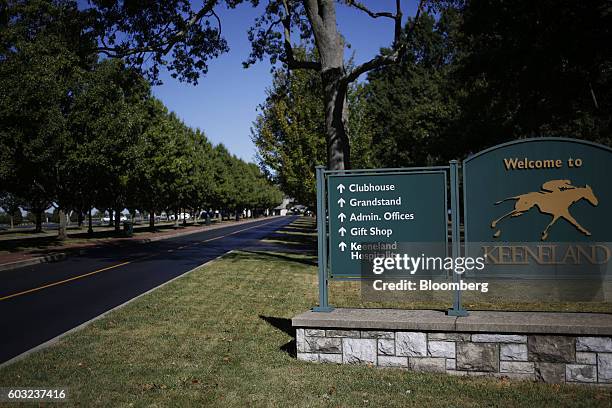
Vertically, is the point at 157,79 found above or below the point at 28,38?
below

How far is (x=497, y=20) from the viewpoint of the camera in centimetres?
2017

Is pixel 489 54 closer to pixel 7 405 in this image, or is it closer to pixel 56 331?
pixel 56 331

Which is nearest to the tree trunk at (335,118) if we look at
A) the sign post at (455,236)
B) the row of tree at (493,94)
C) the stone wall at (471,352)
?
the row of tree at (493,94)

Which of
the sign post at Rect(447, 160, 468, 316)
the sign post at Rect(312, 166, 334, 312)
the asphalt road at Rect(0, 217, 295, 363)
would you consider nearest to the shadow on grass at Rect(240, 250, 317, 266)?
the asphalt road at Rect(0, 217, 295, 363)

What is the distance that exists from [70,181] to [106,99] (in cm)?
515

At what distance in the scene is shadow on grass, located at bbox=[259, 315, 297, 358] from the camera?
7.05 meters

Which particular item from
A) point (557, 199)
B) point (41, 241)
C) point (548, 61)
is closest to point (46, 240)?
point (41, 241)

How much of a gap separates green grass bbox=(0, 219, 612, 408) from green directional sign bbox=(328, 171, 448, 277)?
→ 1507mm

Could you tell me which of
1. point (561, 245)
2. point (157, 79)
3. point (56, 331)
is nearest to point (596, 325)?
point (561, 245)

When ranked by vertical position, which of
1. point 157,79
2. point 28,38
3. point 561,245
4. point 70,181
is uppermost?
point 28,38

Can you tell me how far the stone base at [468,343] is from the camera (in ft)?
18.2

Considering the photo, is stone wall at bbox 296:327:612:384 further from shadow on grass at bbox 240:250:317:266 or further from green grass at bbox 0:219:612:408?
shadow on grass at bbox 240:250:317:266

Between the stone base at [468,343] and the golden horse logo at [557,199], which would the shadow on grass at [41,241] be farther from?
the golden horse logo at [557,199]

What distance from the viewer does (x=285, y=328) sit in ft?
27.4
